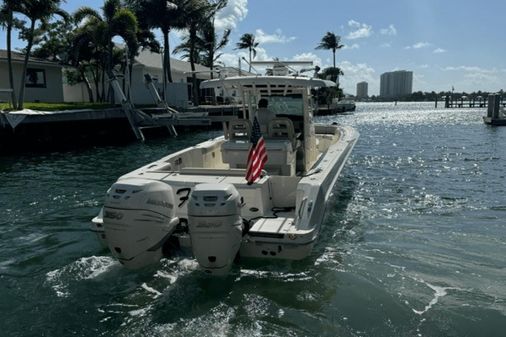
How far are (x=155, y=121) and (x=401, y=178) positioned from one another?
49.2 feet

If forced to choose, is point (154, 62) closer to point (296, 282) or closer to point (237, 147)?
point (237, 147)

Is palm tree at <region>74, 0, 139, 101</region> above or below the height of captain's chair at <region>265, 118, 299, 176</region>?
above

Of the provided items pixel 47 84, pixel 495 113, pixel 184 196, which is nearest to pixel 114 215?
pixel 184 196

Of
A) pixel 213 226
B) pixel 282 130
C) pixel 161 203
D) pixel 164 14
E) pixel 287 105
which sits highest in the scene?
pixel 164 14

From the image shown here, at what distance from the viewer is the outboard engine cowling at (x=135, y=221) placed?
4.89 metres

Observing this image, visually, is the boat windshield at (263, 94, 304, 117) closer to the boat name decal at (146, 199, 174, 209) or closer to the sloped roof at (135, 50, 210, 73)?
the boat name decal at (146, 199, 174, 209)

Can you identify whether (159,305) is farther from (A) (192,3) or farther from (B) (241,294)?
(A) (192,3)

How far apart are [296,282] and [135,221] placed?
2.05 m

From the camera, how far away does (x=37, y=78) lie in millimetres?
30219

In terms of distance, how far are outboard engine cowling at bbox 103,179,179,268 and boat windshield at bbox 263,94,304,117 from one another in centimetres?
513

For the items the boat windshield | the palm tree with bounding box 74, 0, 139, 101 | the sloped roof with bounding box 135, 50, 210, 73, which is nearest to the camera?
the boat windshield

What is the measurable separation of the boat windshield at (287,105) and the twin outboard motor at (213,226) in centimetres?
509

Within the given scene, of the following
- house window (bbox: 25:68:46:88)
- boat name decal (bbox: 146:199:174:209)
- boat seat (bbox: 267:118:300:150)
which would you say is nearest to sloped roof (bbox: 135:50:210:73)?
house window (bbox: 25:68:46:88)

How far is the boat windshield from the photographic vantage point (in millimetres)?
9617
